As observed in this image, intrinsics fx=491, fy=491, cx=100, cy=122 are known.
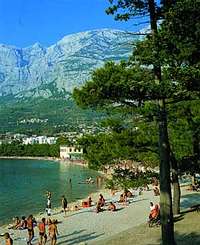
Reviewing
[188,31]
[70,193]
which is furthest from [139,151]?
[70,193]

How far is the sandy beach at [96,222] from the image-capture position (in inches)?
944

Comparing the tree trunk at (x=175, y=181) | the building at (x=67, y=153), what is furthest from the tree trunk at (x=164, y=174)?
the building at (x=67, y=153)

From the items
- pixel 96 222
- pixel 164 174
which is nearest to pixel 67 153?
pixel 96 222

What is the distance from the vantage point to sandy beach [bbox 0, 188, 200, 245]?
23969 mm

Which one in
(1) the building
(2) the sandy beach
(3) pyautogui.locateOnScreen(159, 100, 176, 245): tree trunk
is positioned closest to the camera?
(3) pyautogui.locateOnScreen(159, 100, 176, 245): tree trunk

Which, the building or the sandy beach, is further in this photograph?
the building

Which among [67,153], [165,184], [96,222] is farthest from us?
[67,153]

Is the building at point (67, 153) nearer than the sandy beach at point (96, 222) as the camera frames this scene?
No

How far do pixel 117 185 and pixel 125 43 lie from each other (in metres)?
8.07

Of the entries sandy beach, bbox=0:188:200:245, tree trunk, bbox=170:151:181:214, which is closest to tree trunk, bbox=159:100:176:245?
tree trunk, bbox=170:151:181:214

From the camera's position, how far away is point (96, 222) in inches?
1110

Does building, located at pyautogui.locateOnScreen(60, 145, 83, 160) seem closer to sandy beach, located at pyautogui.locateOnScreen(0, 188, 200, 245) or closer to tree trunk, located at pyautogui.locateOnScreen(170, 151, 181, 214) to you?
sandy beach, located at pyautogui.locateOnScreen(0, 188, 200, 245)

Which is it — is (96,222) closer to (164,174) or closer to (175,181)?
(175,181)

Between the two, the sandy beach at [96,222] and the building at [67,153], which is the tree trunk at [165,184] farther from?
the building at [67,153]
